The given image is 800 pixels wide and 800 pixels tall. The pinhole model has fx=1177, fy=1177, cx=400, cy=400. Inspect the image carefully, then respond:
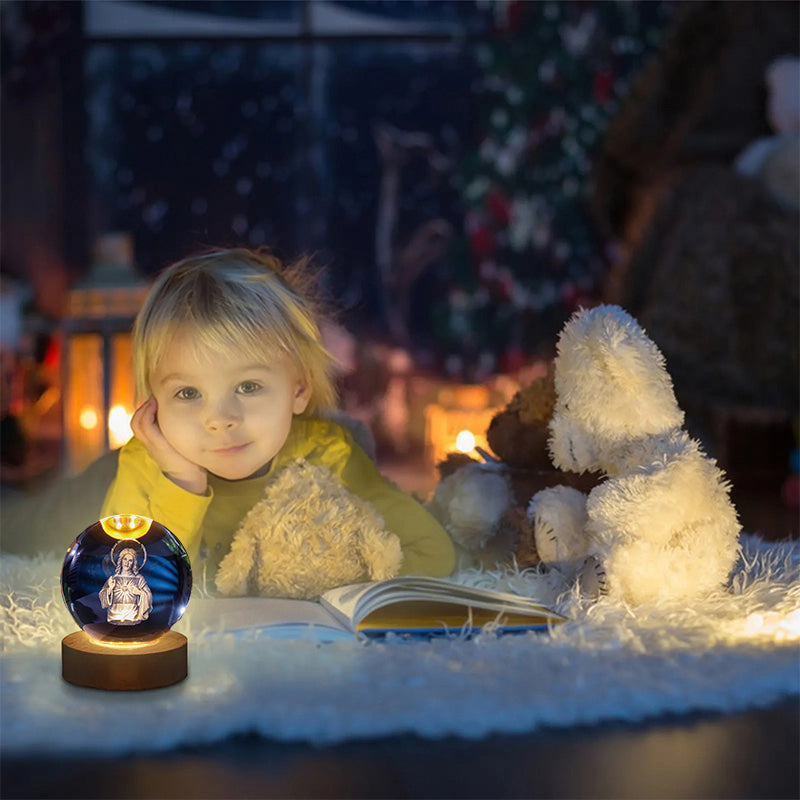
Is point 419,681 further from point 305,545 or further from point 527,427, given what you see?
point 527,427

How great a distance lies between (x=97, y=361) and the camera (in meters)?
2.80

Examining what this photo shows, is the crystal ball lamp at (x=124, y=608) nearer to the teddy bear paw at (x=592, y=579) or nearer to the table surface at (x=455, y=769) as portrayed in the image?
the table surface at (x=455, y=769)

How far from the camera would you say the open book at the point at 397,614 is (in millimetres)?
1195

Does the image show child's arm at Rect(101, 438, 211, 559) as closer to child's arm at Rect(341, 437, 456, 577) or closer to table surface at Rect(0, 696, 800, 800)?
child's arm at Rect(341, 437, 456, 577)

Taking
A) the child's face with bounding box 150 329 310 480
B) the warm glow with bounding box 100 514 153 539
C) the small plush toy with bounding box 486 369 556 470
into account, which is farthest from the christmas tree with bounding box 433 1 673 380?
the warm glow with bounding box 100 514 153 539

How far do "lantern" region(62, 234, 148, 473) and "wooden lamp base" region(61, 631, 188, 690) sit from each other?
166 centimetres

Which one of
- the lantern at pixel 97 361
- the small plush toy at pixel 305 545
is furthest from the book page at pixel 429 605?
the lantern at pixel 97 361

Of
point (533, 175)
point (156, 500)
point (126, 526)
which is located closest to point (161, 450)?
point (156, 500)

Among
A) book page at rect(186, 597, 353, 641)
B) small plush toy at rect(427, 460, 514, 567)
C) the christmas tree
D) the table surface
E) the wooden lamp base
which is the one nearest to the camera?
the table surface

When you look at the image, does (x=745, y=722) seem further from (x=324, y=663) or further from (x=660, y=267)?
(x=660, y=267)

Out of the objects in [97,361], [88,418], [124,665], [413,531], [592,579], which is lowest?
[124,665]

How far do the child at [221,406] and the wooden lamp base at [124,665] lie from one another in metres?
0.35

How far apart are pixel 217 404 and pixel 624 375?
1.57 ft

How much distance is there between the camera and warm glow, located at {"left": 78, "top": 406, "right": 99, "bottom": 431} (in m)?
2.79
